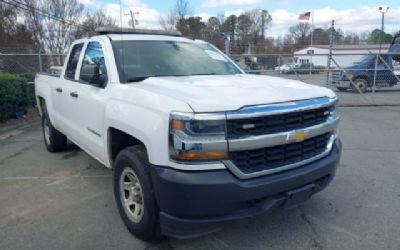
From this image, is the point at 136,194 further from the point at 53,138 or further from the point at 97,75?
the point at 53,138

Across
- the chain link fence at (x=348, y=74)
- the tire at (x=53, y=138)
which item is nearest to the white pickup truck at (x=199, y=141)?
the tire at (x=53, y=138)

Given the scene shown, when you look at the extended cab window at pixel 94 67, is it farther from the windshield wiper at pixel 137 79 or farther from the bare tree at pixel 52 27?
the bare tree at pixel 52 27

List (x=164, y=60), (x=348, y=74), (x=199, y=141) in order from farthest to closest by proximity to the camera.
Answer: (x=348, y=74) < (x=164, y=60) < (x=199, y=141)

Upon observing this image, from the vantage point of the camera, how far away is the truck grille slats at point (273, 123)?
2.88m

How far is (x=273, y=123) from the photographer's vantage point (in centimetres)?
304

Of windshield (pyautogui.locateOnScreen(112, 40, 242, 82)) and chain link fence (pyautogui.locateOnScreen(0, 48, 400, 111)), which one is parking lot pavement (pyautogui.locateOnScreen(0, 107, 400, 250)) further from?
chain link fence (pyautogui.locateOnScreen(0, 48, 400, 111))

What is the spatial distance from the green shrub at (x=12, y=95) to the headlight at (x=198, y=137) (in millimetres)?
7764

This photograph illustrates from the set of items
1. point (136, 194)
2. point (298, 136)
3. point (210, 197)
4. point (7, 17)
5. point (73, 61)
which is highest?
point (7, 17)

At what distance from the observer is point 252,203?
3.03 meters

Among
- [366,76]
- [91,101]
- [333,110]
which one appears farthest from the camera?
[366,76]

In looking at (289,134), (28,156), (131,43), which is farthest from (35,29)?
(289,134)

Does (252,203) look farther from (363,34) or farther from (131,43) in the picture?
(363,34)

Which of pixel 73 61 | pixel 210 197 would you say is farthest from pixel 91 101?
pixel 210 197

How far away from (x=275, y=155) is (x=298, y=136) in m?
0.27
